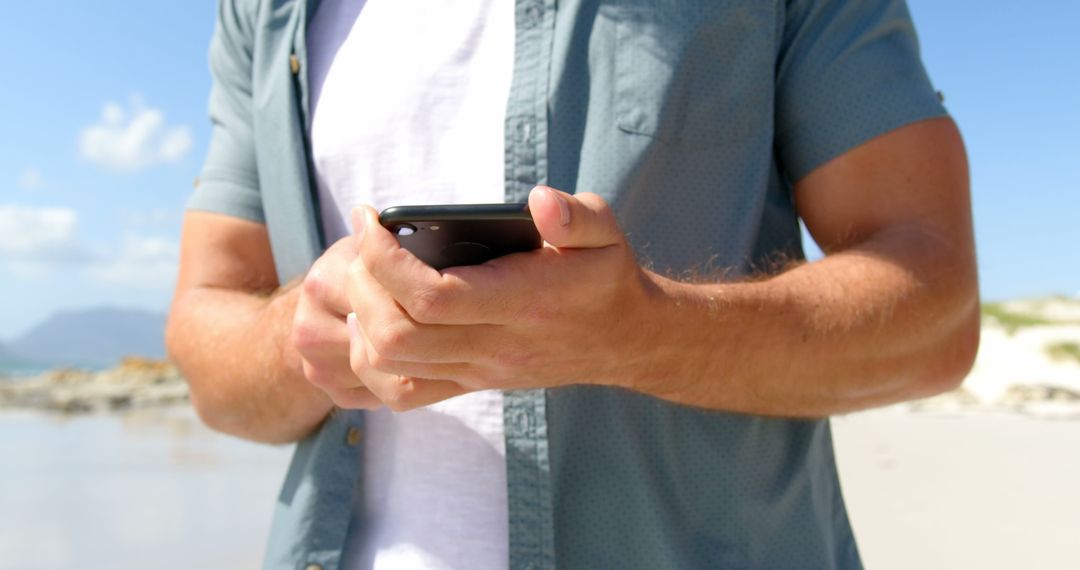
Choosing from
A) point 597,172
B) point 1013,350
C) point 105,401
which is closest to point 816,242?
point 597,172

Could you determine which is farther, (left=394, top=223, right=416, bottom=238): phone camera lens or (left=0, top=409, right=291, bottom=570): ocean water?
(left=0, top=409, right=291, bottom=570): ocean water

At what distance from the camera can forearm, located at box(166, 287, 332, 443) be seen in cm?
149

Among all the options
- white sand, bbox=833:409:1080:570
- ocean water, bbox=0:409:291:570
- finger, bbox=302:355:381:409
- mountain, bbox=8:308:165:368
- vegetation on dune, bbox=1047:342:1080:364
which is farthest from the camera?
mountain, bbox=8:308:165:368

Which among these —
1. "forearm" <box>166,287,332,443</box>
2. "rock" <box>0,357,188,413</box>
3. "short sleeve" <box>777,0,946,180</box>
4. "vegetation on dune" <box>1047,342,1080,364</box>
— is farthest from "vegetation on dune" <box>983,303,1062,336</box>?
"forearm" <box>166,287,332,443</box>

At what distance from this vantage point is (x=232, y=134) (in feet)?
6.33

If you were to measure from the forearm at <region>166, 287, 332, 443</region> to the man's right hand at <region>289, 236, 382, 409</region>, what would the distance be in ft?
0.57

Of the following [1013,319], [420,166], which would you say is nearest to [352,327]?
[420,166]

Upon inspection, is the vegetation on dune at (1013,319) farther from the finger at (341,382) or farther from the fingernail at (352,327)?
the fingernail at (352,327)

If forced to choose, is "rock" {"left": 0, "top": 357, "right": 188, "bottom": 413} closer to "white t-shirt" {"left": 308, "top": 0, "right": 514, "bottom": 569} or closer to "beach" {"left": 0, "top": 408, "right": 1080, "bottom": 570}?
"beach" {"left": 0, "top": 408, "right": 1080, "bottom": 570}

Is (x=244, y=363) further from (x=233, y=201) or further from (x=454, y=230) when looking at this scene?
(x=454, y=230)

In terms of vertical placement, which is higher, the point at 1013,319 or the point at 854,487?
the point at 854,487

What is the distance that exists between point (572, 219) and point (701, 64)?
Result: 0.67 metres

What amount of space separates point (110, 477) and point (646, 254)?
26.6ft

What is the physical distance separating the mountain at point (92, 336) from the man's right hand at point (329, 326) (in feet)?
311
